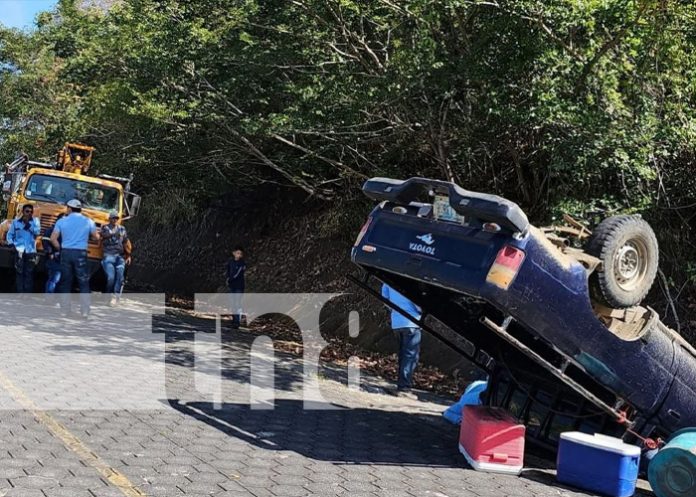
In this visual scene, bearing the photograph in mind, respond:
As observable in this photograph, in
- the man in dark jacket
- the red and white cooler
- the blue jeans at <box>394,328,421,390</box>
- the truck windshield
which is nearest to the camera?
the red and white cooler

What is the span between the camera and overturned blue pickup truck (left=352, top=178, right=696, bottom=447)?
5312 millimetres

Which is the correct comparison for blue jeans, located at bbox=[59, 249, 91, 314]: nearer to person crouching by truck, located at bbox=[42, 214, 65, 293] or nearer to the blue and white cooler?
person crouching by truck, located at bbox=[42, 214, 65, 293]

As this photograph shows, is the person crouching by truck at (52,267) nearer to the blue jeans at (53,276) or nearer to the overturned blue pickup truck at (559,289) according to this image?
the blue jeans at (53,276)

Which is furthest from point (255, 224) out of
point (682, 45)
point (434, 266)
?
point (434, 266)

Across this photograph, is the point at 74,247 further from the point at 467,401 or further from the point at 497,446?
the point at 497,446

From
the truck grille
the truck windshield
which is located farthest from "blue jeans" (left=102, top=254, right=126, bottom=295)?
the truck windshield

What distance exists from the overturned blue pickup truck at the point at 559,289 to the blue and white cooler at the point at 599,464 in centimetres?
29

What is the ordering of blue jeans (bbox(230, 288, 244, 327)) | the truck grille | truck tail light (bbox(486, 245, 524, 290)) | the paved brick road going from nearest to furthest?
the paved brick road
truck tail light (bbox(486, 245, 524, 290))
blue jeans (bbox(230, 288, 244, 327))
the truck grille

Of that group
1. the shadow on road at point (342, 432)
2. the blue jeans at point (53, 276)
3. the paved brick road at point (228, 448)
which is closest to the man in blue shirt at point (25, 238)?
the blue jeans at point (53, 276)

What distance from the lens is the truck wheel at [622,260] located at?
18.3 feet

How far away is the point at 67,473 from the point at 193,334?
23.7 ft

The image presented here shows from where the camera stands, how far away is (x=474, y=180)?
469 inches

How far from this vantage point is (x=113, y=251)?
526 inches

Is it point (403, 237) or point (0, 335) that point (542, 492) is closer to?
point (403, 237)
